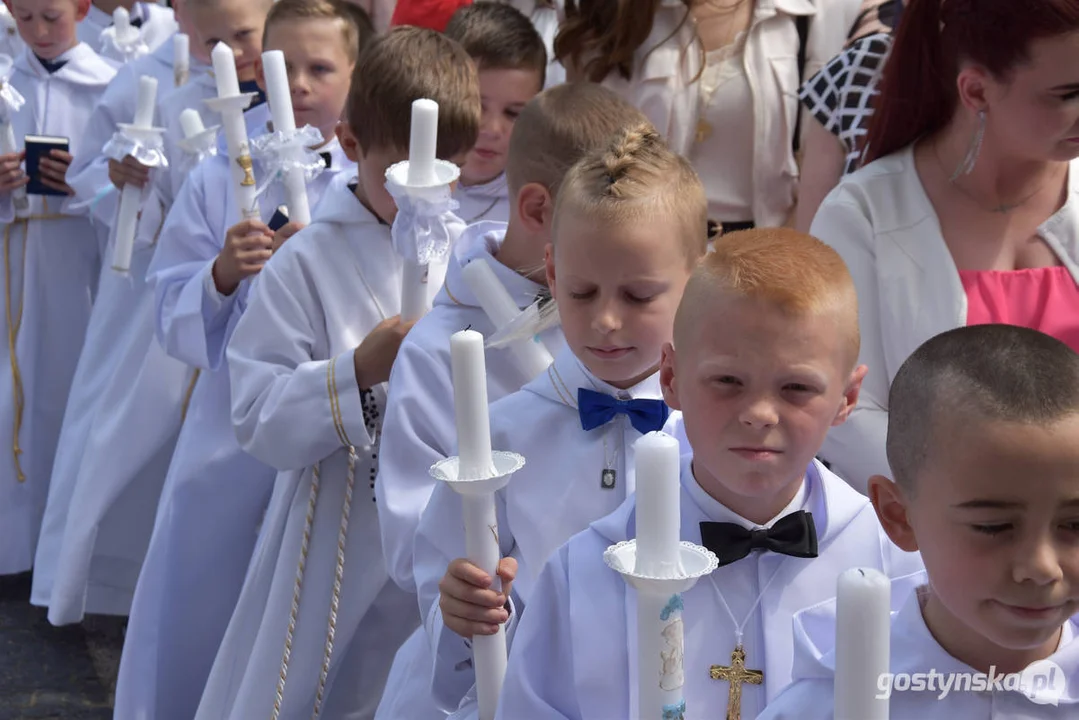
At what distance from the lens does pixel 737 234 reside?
235cm

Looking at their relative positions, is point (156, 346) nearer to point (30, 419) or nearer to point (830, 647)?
point (30, 419)

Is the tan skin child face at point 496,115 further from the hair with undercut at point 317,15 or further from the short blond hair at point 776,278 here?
the short blond hair at point 776,278

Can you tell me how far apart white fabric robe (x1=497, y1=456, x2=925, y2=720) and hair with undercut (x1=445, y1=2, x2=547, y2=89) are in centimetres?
208

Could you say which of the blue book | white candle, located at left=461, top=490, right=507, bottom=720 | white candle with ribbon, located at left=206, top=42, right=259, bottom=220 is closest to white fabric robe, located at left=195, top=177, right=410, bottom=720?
white candle with ribbon, located at left=206, top=42, right=259, bottom=220

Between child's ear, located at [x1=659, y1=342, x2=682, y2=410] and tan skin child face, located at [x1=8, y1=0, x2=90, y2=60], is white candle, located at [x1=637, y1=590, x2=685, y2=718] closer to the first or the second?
child's ear, located at [x1=659, y1=342, x2=682, y2=410]

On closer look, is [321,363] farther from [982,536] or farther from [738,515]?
[982,536]

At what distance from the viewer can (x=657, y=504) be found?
164 cm

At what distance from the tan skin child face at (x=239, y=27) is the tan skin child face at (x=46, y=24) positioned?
5.74 ft

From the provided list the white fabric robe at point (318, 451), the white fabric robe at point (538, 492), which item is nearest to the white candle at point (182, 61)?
the white fabric robe at point (318, 451)

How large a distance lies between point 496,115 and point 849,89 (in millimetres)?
941

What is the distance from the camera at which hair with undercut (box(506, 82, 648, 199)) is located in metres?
3.13

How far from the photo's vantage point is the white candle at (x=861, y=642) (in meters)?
1.35

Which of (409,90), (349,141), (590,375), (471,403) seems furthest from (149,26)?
(471,403)

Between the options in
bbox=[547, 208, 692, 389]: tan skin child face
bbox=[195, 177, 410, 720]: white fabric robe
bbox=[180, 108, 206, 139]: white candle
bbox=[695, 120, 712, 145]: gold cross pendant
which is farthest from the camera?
bbox=[180, 108, 206, 139]: white candle
